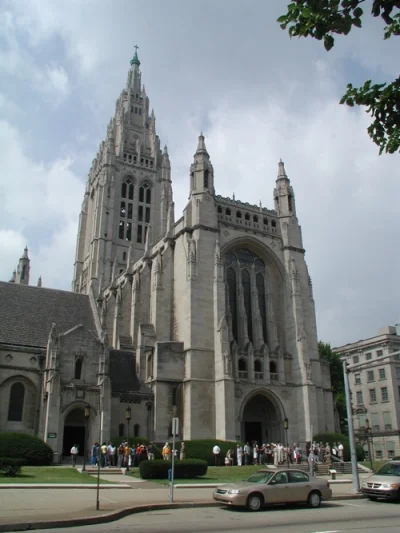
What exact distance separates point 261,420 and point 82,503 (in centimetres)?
2879

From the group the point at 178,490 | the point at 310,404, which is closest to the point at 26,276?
the point at 310,404

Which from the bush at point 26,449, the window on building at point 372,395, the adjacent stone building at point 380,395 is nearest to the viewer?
the bush at point 26,449

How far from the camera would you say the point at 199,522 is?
12984 mm

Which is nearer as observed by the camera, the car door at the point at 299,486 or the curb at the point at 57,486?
the car door at the point at 299,486

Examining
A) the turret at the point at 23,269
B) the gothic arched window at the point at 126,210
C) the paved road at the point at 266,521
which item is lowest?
the paved road at the point at 266,521

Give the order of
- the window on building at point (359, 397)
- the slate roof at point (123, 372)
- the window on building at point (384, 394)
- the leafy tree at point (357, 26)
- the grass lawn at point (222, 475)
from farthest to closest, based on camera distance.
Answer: the window on building at point (359, 397) < the window on building at point (384, 394) < the slate roof at point (123, 372) < the grass lawn at point (222, 475) < the leafy tree at point (357, 26)

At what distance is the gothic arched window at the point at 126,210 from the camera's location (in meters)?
74.3

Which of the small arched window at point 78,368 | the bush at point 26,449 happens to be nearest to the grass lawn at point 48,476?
the bush at point 26,449

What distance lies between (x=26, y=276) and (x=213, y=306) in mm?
38773

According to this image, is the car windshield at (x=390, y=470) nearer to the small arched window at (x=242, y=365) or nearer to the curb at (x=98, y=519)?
the curb at (x=98, y=519)

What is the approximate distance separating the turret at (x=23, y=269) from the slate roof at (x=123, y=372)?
32.2 metres

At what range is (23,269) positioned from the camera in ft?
229

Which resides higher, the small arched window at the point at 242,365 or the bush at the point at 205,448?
the small arched window at the point at 242,365

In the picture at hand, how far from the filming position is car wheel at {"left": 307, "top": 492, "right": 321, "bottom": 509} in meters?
16.6
